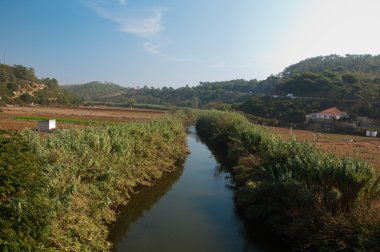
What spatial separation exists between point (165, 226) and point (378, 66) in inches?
5754

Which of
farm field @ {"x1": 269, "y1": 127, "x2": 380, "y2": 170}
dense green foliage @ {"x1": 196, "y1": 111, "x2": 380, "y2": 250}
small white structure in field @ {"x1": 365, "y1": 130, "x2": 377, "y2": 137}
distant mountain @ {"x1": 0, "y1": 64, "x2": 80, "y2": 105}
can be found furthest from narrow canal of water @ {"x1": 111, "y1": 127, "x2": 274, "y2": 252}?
distant mountain @ {"x1": 0, "y1": 64, "x2": 80, "y2": 105}

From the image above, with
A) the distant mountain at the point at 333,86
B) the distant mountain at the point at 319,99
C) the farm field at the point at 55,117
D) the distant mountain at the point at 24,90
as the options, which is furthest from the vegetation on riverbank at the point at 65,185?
the distant mountain at the point at 333,86

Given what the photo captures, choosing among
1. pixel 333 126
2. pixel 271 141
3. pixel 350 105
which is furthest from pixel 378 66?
pixel 271 141

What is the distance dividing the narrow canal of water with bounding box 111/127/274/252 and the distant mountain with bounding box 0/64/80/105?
7233cm

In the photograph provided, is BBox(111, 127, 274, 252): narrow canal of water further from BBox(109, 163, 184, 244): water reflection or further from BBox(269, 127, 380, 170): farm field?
BBox(269, 127, 380, 170): farm field

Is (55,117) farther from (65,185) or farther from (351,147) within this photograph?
(65,185)

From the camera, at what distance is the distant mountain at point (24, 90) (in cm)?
8956

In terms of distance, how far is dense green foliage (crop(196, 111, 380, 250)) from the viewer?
A: 10141mm

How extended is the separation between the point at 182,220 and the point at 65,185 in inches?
232

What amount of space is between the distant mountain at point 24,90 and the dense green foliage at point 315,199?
78.6 metres

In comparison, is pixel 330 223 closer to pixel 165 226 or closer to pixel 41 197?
pixel 165 226

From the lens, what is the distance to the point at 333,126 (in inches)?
2532

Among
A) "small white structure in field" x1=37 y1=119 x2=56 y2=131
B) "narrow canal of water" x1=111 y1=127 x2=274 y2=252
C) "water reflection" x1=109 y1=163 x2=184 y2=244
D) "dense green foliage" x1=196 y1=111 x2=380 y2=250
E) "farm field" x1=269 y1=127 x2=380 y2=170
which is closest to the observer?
"dense green foliage" x1=196 y1=111 x2=380 y2=250

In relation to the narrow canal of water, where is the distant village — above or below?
above
